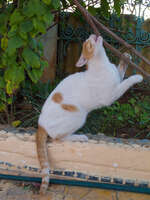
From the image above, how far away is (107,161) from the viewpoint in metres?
2.14

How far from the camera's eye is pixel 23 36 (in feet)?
6.39

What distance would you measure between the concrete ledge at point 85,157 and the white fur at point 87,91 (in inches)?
9.6

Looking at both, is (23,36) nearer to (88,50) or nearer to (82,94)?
(88,50)

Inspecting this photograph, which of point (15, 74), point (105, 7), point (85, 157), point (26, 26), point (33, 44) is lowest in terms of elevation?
point (85, 157)

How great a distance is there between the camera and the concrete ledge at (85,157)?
210 centimetres

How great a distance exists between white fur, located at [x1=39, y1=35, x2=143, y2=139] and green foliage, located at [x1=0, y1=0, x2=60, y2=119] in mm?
372

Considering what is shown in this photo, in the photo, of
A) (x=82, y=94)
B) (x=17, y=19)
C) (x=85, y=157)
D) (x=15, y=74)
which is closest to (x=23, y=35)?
(x=17, y=19)

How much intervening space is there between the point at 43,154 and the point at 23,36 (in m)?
0.97

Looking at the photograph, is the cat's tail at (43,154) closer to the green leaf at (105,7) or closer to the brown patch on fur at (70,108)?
the brown patch on fur at (70,108)

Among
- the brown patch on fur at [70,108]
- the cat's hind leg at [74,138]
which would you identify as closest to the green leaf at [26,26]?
the brown patch on fur at [70,108]

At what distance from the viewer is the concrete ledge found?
2.10 m

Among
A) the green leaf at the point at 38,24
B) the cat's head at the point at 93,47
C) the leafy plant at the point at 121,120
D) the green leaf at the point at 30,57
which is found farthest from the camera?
the leafy plant at the point at 121,120

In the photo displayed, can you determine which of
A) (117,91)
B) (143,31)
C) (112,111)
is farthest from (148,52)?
(117,91)

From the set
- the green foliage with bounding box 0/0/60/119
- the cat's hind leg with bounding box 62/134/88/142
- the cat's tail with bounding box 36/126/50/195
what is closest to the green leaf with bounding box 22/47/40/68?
the green foliage with bounding box 0/0/60/119
